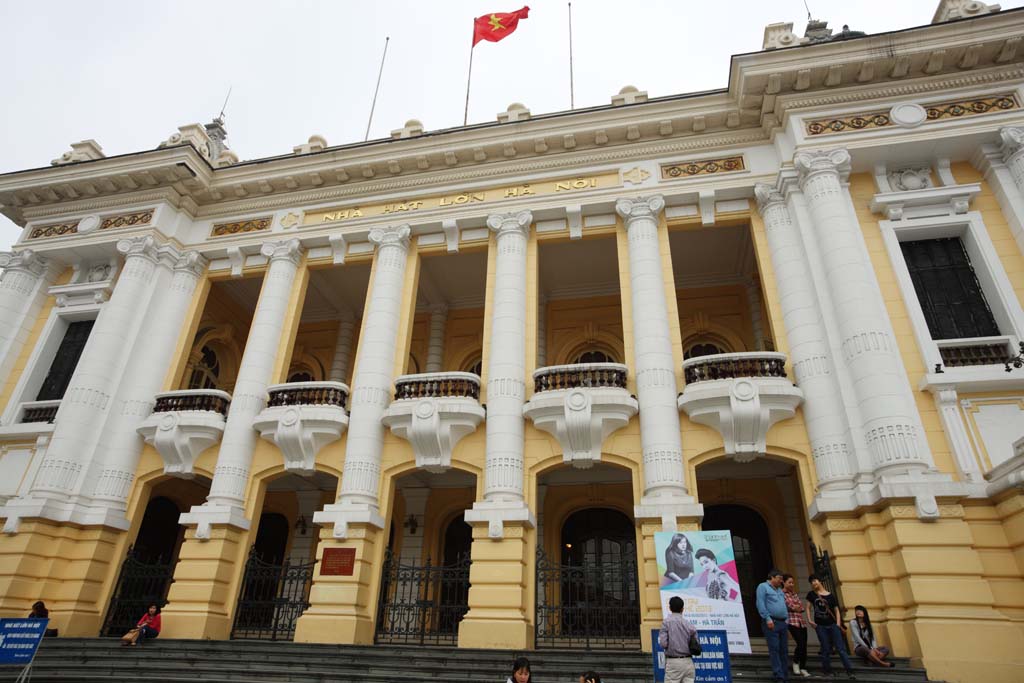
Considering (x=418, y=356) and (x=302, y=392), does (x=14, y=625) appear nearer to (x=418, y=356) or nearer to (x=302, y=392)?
(x=302, y=392)

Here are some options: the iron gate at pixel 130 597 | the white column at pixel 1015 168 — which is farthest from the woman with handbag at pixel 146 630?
the white column at pixel 1015 168

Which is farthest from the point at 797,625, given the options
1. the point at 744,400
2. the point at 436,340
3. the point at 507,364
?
the point at 436,340

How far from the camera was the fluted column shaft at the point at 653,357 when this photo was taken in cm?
1171

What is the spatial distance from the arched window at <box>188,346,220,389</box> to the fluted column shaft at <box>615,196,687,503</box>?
13975mm

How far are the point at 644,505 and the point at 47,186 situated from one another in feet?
61.5

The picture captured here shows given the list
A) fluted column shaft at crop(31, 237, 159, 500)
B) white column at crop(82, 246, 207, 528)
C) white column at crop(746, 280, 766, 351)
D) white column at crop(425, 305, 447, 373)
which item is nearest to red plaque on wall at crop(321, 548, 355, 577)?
white column at crop(82, 246, 207, 528)

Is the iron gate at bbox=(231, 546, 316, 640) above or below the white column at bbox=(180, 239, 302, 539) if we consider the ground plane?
below

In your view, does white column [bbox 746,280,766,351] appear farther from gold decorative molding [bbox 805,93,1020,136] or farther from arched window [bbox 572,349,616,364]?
gold decorative molding [bbox 805,93,1020,136]

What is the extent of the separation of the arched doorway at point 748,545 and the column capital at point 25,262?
19.9 metres

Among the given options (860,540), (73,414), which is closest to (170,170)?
(73,414)

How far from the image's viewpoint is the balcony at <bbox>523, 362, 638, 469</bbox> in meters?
12.4

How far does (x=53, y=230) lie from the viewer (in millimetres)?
17688

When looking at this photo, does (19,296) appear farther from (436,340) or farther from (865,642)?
(865,642)

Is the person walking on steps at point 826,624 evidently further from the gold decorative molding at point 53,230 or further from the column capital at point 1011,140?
the gold decorative molding at point 53,230
